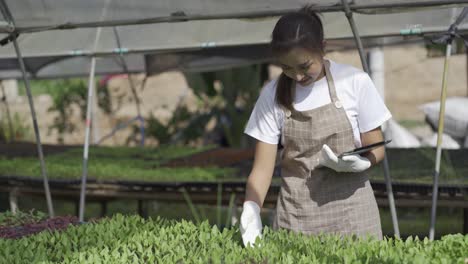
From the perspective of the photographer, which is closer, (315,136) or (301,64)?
(301,64)

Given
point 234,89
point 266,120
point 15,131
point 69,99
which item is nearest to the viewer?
point 266,120

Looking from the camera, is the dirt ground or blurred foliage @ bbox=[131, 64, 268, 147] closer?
blurred foliage @ bbox=[131, 64, 268, 147]

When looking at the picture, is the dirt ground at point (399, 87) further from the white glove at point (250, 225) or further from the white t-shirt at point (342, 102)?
the white glove at point (250, 225)

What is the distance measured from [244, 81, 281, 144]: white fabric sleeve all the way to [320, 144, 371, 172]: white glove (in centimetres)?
26

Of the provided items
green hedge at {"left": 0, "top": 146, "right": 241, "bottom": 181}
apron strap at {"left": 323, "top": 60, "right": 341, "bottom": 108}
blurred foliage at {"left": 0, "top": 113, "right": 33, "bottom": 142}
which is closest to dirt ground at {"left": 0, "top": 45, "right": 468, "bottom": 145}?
blurred foliage at {"left": 0, "top": 113, "right": 33, "bottom": 142}

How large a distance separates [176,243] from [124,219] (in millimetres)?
712

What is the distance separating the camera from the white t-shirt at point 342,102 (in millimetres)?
3396

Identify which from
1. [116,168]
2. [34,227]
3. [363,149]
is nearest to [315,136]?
[363,149]

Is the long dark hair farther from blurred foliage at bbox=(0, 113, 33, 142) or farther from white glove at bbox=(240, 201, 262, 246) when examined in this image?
blurred foliage at bbox=(0, 113, 33, 142)

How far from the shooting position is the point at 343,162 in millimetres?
3354

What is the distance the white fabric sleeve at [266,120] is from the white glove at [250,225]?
1.15 feet

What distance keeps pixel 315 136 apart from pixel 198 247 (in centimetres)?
72

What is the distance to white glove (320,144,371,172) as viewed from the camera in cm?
332

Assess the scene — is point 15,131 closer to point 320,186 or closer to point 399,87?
point 320,186
